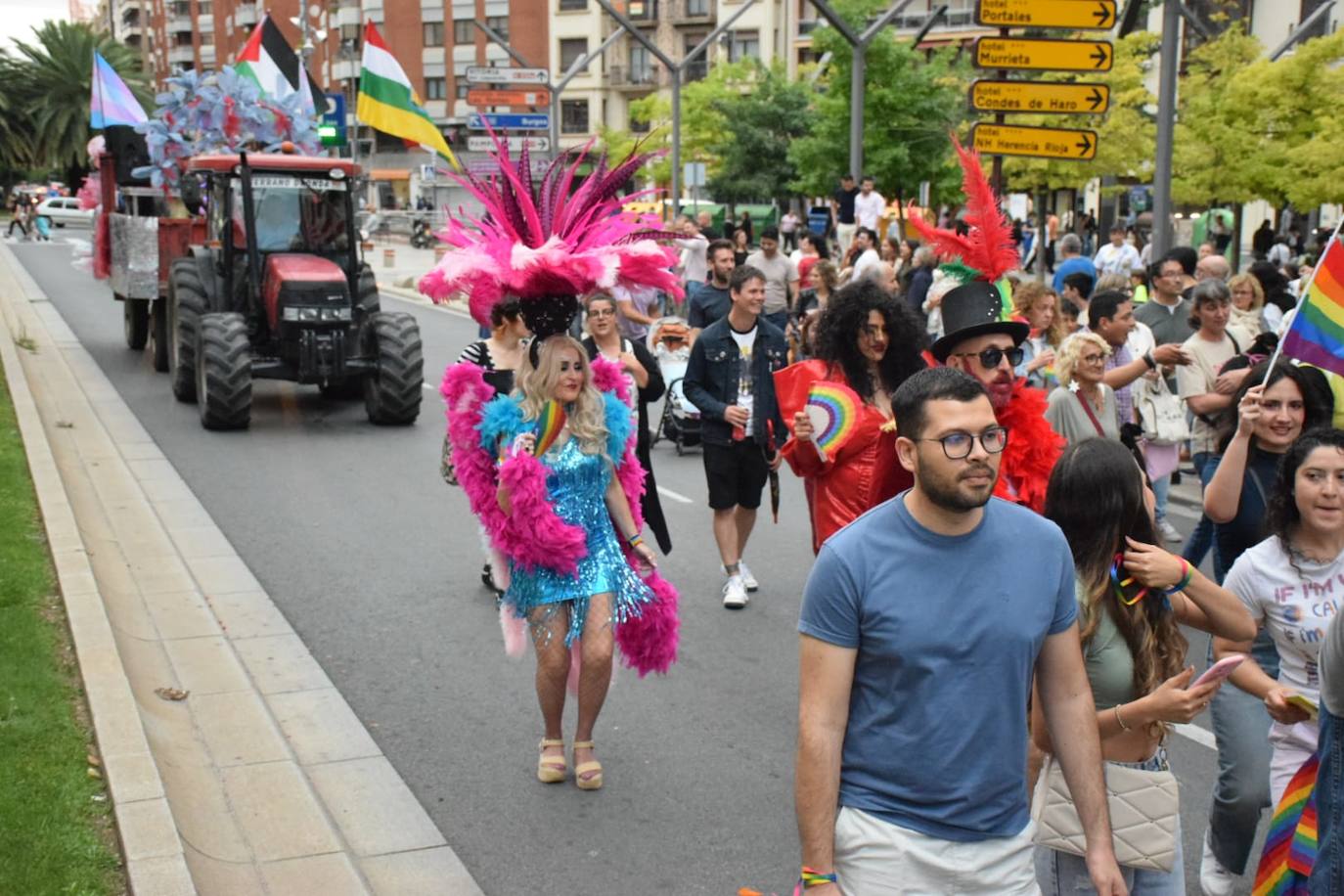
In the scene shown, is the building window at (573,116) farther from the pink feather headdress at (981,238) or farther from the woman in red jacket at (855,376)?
the pink feather headdress at (981,238)

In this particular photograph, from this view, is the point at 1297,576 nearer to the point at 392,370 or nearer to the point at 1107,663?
the point at 1107,663

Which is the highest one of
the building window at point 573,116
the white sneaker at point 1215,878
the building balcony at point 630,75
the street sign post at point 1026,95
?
the building balcony at point 630,75

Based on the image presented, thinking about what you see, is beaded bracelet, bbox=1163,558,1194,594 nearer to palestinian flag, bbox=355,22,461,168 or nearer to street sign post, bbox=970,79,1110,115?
street sign post, bbox=970,79,1110,115

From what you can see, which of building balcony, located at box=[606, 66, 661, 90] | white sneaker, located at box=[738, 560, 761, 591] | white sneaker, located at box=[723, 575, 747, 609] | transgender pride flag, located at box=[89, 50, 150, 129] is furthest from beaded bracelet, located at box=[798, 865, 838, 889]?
building balcony, located at box=[606, 66, 661, 90]

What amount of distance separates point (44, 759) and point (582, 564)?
2.00 metres

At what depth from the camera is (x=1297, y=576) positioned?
163 inches

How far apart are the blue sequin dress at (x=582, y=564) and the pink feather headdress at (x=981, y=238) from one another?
156 centimetres

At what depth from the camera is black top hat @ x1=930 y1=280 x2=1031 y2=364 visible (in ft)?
17.4

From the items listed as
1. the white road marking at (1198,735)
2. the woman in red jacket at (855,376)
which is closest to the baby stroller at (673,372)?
the woman in red jacket at (855,376)

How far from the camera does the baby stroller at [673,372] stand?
13.4 meters

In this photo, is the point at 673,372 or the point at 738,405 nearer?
the point at 738,405

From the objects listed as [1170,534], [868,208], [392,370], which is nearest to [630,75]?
[868,208]

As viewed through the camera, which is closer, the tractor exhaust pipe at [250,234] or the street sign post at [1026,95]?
the street sign post at [1026,95]

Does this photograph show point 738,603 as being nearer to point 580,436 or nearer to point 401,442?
point 580,436
